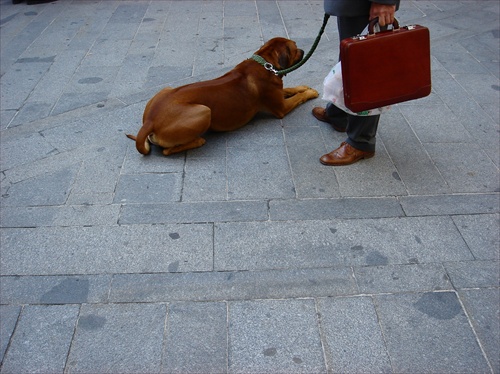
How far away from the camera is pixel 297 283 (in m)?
2.76

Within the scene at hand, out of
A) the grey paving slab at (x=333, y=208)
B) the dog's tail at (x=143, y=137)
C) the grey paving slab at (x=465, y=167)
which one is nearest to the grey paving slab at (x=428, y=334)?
the grey paving slab at (x=333, y=208)

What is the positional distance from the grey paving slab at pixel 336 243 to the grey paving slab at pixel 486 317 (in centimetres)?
29

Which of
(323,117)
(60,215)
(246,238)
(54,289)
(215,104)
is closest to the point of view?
(54,289)

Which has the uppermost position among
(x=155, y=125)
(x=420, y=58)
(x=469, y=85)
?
(x=420, y=58)

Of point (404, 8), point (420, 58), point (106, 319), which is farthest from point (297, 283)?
point (404, 8)

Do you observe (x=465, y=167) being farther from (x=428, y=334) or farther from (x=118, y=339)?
(x=118, y=339)

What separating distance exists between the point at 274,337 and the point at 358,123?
6.00 feet

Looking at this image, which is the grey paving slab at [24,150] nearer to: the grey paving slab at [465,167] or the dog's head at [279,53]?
the dog's head at [279,53]

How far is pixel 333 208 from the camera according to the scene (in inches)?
130

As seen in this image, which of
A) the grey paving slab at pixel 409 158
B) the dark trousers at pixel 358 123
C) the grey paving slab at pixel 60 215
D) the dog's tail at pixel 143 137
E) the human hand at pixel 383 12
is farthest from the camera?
the dog's tail at pixel 143 137

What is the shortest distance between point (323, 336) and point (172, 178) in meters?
1.73

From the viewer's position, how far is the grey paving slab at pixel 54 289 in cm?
267

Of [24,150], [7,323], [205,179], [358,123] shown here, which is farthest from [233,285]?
[24,150]

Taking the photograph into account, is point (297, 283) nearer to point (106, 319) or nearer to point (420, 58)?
point (106, 319)
